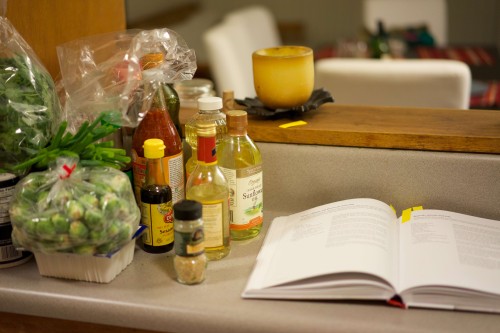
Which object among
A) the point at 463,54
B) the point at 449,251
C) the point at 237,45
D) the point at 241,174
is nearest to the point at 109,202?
the point at 241,174

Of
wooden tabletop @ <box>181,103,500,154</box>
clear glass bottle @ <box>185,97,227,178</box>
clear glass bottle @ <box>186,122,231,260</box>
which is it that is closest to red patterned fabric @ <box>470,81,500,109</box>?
wooden tabletop @ <box>181,103,500,154</box>

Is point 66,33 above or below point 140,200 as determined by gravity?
above

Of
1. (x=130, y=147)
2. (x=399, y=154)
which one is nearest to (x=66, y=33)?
(x=130, y=147)

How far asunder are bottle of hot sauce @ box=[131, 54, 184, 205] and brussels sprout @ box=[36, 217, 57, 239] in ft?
0.72

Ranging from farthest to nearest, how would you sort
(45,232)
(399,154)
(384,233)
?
(399,154) < (384,233) < (45,232)

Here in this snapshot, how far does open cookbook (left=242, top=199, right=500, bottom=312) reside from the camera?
889mm

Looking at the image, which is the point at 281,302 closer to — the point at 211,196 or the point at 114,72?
the point at 211,196

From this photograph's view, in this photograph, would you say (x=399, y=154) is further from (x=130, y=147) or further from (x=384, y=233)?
(x=130, y=147)

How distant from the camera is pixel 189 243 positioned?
0.93 meters

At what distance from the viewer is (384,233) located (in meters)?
1.02

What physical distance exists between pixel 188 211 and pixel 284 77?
0.40 metres

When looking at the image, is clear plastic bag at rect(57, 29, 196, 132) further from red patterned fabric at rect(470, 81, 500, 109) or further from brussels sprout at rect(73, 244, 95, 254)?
red patterned fabric at rect(470, 81, 500, 109)

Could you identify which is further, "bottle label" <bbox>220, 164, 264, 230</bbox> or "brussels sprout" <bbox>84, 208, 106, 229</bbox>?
"bottle label" <bbox>220, 164, 264, 230</bbox>

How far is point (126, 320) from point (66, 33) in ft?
1.86
